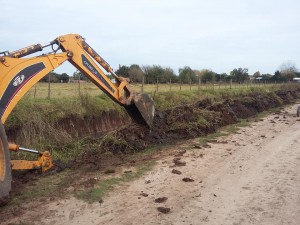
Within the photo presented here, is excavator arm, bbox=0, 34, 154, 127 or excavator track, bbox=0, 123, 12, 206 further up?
excavator arm, bbox=0, 34, 154, 127

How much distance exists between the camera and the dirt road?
5.49 m

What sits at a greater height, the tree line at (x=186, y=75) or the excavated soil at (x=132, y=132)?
the tree line at (x=186, y=75)

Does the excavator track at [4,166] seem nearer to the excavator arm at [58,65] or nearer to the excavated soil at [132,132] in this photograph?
the excavator arm at [58,65]

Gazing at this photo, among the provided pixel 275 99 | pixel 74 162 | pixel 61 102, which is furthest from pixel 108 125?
pixel 275 99

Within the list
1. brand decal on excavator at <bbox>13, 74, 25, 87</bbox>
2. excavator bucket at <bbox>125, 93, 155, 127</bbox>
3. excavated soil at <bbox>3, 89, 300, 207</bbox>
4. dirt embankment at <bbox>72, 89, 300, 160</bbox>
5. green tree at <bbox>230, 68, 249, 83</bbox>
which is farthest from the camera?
green tree at <bbox>230, 68, 249, 83</bbox>

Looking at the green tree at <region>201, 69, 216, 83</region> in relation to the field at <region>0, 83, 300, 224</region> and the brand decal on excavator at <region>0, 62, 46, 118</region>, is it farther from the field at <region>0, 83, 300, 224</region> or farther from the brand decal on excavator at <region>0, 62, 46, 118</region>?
the brand decal on excavator at <region>0, 62, 46, 118</region>

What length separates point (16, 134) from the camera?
389 inches

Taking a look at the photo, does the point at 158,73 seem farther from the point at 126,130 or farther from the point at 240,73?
the point at 126,130

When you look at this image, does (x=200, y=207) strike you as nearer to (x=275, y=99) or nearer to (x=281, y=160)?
(x=281, y=160)

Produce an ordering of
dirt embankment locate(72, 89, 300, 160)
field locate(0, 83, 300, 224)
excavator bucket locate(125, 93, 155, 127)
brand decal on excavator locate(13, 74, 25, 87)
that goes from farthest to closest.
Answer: excavator bucket locate(125, 93, 155, 127)
dirt embankment locate(72, 89, 300, 160)
brand decal on excavator locate(13, 74, 25, 87)
field locate(0, 83, 300, 224)

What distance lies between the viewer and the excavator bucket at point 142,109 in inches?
397

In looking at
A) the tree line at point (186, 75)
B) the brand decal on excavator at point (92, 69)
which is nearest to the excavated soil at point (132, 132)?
the brand decal on excavator at point (92, 69)

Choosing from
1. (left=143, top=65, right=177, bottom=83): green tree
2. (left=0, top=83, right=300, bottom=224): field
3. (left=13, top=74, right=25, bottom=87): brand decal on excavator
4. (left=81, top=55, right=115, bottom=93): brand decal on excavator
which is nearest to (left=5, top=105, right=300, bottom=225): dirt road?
(left=0, top=83, right=300, bottom=224): field

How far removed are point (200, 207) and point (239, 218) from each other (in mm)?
674
